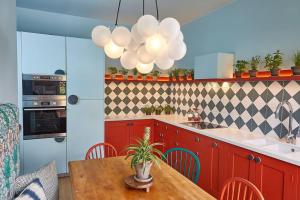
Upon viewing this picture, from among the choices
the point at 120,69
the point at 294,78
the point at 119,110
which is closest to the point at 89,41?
the point at 120,69

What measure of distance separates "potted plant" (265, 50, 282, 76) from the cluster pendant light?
4.15 feet

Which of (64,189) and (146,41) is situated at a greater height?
(146,41)

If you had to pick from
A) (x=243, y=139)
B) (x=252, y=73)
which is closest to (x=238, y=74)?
(x=252, y=73)

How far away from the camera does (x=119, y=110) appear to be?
398cm

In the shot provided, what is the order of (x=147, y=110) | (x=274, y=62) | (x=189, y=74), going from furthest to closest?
(x=147, y=110) → (x=189, y=74) → (x=274, y=62)

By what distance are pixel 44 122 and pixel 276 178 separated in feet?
9.07

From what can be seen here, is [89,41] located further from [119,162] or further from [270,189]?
[270,189]

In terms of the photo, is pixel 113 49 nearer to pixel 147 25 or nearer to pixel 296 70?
pixel 147 25

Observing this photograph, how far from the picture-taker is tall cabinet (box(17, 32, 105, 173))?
276cm

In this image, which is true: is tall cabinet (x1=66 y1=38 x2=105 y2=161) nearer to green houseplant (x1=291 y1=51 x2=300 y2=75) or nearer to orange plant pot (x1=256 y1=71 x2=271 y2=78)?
orange plant pot (x1=256 y1=71 x2=271 y2=78)

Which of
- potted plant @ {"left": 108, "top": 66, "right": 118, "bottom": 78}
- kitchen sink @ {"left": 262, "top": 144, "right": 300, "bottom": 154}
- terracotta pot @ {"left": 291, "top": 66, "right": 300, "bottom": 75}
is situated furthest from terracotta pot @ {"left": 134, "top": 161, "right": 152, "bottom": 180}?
potted plant @ {"left": 108, "top": 66, "right": 118, "bottom": 78}

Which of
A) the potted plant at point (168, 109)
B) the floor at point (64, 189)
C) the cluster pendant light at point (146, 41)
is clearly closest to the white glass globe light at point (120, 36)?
the cluster pendant light at point (146, 41)

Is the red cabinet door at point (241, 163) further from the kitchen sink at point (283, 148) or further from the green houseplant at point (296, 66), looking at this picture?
the green houseplant at point (296, 66)

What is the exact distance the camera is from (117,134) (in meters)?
3.55
